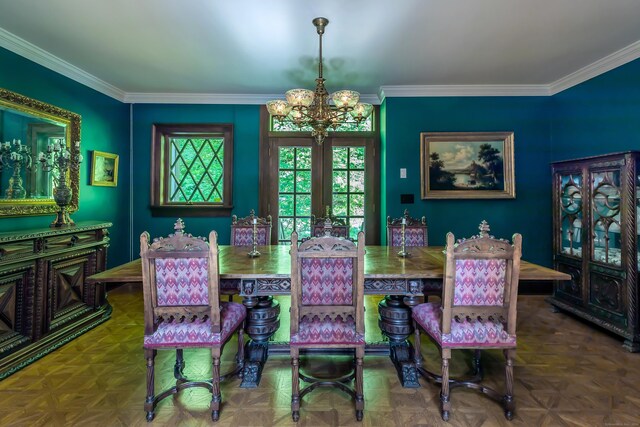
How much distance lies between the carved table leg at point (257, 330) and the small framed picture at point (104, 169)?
2.69 metres

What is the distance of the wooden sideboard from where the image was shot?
6.97ft

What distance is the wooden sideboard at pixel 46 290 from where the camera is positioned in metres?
2.12

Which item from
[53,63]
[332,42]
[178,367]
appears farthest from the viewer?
[53,63]

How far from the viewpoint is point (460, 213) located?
12.3ft

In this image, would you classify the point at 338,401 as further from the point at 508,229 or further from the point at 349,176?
the point at 508,229

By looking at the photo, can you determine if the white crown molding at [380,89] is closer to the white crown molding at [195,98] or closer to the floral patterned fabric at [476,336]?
the white crown molding at [195,98]

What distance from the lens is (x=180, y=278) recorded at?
162cm

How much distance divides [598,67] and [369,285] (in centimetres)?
335

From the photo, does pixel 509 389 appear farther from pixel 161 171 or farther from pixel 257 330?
pixel 161 171

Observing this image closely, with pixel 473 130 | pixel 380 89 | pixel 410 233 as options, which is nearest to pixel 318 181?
pixel 380 89

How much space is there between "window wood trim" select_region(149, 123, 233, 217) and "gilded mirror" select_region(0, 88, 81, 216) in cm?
101

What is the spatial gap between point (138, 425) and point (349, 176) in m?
3.24

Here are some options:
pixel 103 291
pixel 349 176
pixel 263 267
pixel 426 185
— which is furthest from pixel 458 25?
pixel 103 291

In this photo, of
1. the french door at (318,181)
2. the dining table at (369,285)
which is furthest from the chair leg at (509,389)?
the french door at (318,181)
